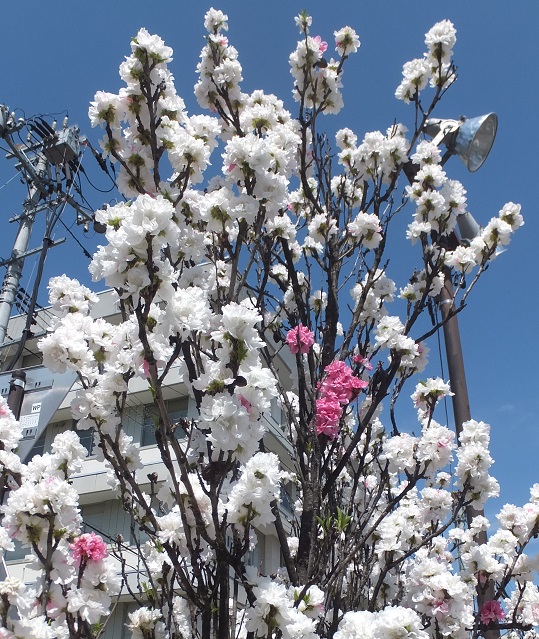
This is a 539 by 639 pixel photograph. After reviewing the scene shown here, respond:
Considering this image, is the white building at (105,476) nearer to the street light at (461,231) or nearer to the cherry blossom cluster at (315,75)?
the street light at (461,231)

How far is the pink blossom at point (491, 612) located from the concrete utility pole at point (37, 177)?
4910mm

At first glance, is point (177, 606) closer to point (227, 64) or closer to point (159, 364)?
point (159, 364)

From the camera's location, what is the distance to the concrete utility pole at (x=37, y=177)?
7148 mm

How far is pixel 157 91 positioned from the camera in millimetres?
3078

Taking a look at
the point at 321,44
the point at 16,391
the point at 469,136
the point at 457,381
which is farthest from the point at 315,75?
the point at 16,391

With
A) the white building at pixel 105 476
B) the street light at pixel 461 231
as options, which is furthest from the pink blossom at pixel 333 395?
the white building at pixel 105 476

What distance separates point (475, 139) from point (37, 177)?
5248 millimetres

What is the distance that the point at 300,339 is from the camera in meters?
3.98

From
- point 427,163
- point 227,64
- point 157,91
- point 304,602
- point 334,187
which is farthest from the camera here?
point 334,187

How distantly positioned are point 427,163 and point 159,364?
2.94m

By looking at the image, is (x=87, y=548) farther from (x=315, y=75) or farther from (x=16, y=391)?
(x=315, y=75)


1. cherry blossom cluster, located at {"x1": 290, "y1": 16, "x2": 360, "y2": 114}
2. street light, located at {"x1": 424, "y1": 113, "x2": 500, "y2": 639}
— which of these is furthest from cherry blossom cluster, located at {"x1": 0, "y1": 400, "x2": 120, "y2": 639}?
cherry blossom cluster, located at {"x1": 290, "y1": 16, "x2": 360, "y2": 114}

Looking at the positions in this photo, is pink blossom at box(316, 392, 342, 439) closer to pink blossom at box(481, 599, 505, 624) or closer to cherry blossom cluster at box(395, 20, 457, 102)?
pink blossom at box(481, 599, 505, 624)

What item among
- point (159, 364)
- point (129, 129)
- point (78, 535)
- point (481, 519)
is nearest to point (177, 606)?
point (78, 535)
